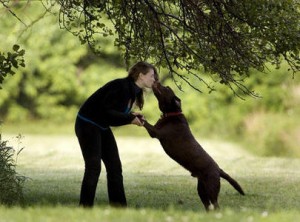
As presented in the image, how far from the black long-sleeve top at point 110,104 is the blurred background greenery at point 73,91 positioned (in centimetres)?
1550

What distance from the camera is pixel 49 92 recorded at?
1069 inches

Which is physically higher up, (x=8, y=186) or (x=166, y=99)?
(x=166, y=99)

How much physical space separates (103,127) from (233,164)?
10.4 metres

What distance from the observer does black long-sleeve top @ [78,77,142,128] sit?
27.4 ft

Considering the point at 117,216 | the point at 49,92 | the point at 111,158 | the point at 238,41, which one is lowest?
the point at 117,216

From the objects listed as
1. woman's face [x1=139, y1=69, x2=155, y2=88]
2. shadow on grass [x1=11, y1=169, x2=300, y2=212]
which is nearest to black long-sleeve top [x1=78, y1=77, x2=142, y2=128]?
woman's face [x1=139, y1=69, x2=155, y2=88]

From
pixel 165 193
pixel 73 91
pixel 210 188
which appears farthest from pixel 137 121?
pixel 73 91

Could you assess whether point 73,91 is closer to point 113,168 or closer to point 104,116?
point 113,168

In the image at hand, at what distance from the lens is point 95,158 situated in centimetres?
844

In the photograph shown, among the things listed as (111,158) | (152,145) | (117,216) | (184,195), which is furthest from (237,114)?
(117,216)

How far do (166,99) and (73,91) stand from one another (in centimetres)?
1873

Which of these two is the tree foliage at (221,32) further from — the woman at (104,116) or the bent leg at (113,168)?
the bent leg at (113,168)

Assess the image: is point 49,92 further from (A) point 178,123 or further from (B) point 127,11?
(A) point 178,123

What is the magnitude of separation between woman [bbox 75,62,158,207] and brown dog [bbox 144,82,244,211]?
258 mm
